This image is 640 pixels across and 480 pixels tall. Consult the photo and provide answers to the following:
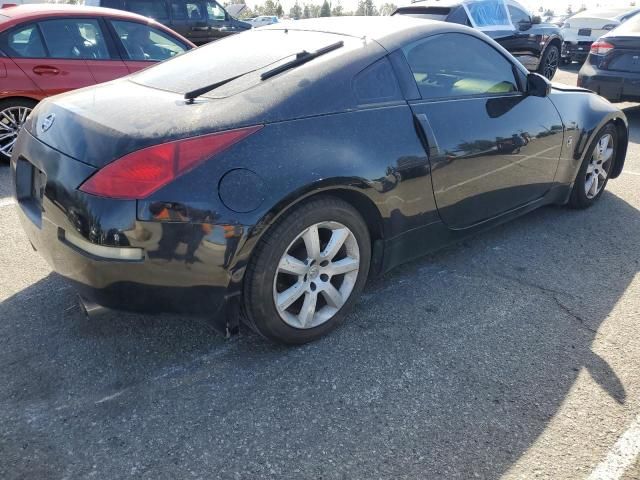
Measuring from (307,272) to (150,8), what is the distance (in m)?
10.1

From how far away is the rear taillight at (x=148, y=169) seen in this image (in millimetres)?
2135

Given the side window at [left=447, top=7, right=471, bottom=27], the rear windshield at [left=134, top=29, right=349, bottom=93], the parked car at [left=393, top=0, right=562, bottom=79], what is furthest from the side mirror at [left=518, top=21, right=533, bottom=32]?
the rear windshield at [left=134, top=29, right=349, bottom=93]

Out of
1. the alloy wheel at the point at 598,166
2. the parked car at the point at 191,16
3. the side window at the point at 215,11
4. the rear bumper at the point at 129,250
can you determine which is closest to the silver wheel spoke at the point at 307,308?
the rear bumper at the point at 129,250

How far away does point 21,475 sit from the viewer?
1945 millimetres

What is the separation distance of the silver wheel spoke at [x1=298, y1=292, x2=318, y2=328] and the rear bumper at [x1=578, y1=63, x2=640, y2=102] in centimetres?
693

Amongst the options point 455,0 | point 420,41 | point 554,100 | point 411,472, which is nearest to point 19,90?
point 420,41

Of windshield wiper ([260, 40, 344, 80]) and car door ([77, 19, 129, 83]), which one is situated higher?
windshield wiper ([260, 40, 344, 80])

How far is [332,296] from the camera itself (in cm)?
274

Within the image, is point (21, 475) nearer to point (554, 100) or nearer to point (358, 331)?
point (358, 331)

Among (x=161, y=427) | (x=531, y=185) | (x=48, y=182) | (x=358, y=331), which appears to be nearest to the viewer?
(x=161, y=427)

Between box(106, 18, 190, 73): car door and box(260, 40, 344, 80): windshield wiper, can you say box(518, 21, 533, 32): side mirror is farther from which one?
box(260, 40, 344, 80): windshield wiper

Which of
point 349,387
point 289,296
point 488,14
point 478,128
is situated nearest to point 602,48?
point 488,14

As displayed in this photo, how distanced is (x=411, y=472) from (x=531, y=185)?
8.01ft

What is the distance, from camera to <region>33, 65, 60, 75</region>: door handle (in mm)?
5396
